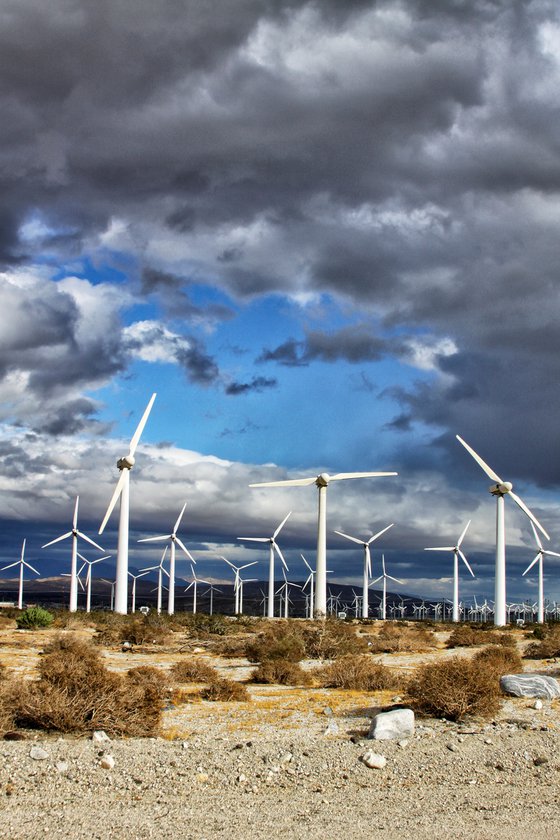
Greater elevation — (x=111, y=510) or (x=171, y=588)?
(x=111, y=510)

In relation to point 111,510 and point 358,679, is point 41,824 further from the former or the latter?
point 111,510

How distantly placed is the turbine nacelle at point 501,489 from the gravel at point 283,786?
7167 centimetres

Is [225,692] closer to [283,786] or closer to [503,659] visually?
[283,786]

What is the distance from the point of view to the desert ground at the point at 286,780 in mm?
12188

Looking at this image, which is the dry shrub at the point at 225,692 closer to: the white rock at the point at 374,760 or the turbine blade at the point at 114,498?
the white rock at the point at 374,760

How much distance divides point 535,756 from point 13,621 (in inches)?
1917

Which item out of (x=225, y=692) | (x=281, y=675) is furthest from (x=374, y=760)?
(x=281, y=675)

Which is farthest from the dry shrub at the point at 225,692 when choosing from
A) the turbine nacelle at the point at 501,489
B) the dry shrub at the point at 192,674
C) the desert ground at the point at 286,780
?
the turbine nacelle at the point at 501,489

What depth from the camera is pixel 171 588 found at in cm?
10769

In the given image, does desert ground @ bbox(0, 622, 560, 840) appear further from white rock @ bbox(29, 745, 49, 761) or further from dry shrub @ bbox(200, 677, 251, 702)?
dry shrub @ bbox(200, 677, 251, 702)

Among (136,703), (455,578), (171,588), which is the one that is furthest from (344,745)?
(455,578)

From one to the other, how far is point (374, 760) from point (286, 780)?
182cm

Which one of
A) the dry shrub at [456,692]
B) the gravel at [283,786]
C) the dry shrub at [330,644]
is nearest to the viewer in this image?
the gravel at [283,786]

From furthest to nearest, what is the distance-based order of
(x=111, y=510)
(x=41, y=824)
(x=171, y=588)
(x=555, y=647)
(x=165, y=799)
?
(x=171, y=588) → (x=111, y=510) → (x=555, y=647) → (x=165, y=799) → (x=41, y=824)
